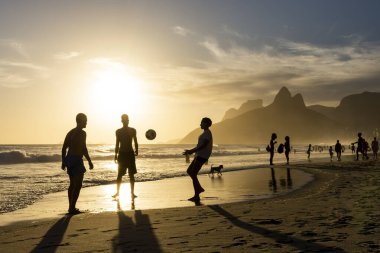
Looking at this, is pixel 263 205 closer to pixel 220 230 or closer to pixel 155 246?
pixel 220 230

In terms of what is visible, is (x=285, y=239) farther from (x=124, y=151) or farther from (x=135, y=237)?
(x=124, y=151)

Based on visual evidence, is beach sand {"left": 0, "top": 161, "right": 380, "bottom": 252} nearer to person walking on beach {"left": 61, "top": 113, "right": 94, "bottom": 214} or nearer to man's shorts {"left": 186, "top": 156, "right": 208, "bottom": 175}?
person walking on beach {"left": 61, "top": 113, "right": 94, "bottom": 214}

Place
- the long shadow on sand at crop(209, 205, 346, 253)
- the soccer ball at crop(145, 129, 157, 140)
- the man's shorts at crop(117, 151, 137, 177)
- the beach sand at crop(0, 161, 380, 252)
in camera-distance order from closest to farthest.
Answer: the long shadow on sand at crop(209, 205, 346, 253) → the beach sand at crop(0, 161, 380, 252) → the man's shorts at crop(117, 151, 137, 177) → the soccer ball at crop(145, 129, 157, 140)

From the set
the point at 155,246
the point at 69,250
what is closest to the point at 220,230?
the point at 155,246

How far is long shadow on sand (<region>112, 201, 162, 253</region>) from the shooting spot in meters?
4.98

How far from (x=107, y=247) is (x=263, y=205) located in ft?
14.1

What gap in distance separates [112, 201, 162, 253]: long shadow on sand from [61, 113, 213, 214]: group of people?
204 cm

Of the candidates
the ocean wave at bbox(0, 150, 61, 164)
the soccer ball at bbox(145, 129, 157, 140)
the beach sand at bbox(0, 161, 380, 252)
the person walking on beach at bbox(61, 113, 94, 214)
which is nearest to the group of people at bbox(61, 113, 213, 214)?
the person walking on beach at bbox(61, 113, 94, 214)

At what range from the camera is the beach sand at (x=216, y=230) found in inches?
193

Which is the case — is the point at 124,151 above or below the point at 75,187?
above

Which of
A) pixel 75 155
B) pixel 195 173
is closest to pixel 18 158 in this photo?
pixel 75 155

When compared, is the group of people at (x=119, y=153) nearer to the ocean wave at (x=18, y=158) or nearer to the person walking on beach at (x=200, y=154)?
the person walking on beach at (x=200, y=154)

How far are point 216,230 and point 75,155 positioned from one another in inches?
177

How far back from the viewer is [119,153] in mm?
11008
